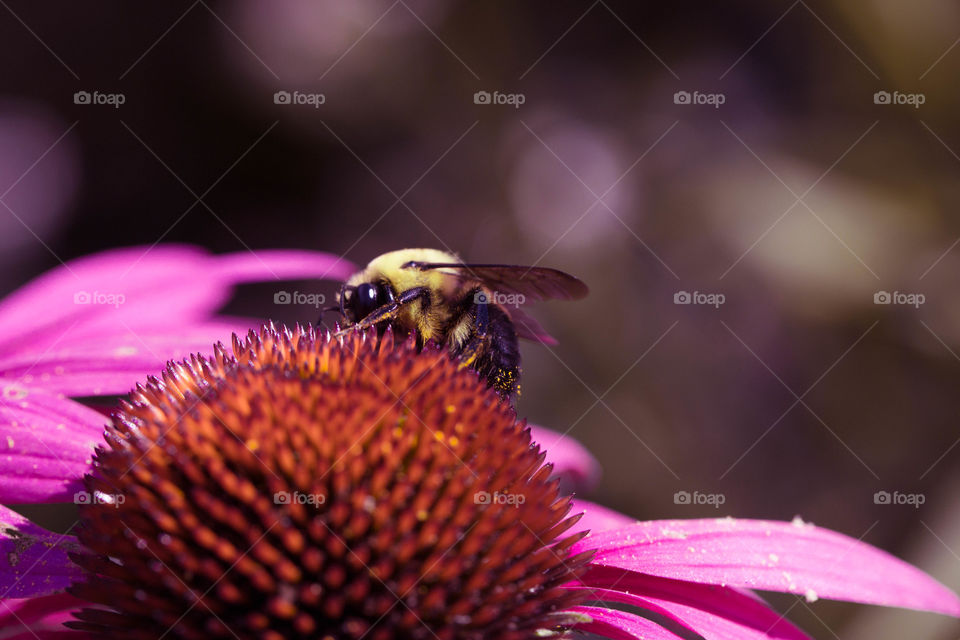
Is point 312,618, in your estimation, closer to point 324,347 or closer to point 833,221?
point 324,347

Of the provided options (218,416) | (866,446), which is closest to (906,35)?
(866,446)

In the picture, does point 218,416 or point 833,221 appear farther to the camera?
point 833,221

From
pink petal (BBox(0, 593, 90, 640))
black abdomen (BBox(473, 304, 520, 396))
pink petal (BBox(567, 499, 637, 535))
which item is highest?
black abdomen (BBox(473, 304, 520, 396))

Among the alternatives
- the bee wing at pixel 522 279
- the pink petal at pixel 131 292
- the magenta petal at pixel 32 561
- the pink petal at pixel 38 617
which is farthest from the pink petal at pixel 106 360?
the bee wing at pixel 522 279

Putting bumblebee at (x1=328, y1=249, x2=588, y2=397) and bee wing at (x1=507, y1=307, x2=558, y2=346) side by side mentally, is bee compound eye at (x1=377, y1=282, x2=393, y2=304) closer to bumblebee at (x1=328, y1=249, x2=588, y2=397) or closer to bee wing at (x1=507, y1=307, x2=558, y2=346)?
bumblebee at (x1=328, y1=249, x2=588, y2=397)

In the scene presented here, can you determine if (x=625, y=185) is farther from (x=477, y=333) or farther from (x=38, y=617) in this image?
(x=38, y=617)

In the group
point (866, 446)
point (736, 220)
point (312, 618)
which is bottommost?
point (312, 618)

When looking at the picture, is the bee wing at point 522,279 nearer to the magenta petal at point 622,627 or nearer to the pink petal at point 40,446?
the magenta petal at point 622,627

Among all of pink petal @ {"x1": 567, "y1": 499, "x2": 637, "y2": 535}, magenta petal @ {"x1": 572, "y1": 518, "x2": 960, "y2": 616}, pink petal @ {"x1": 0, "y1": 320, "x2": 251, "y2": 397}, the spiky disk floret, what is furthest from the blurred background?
the spiky disk floret
